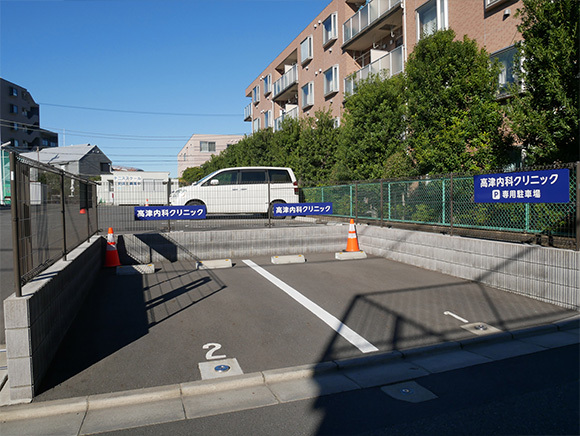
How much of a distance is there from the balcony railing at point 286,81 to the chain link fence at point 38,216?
28.6 meters

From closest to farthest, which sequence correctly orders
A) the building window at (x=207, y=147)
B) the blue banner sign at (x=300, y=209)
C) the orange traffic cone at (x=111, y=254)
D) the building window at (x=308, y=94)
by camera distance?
1. the orange traffic cone at (x=111, y=254)
2. the blue banner sign at (x=300, y=209)
3. the building window at (x=308, y=94)
4. the building window at (x=207, y=147)

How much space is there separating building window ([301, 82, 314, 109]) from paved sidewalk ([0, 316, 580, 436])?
26.5m

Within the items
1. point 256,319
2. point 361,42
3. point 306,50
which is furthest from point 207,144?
point 256,319

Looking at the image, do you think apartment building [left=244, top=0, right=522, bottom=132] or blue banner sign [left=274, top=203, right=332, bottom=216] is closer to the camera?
blue banner sign [left=274, top=203, right=332, bottom=216]

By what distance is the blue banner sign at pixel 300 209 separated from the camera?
12.0m

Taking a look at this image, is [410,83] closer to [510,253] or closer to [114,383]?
[510,253]

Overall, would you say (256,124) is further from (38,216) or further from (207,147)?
(38,216)

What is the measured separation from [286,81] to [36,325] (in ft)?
111

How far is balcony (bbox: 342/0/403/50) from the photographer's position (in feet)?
66.2

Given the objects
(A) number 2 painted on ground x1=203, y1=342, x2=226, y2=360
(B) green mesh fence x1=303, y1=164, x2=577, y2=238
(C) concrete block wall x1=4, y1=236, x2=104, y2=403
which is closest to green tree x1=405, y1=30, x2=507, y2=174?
(B) green mesh fence x1=303, y1=164, x2=577, y2=238

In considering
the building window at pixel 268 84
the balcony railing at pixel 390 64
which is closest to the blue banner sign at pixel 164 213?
the balcony railing at pixel 390 64

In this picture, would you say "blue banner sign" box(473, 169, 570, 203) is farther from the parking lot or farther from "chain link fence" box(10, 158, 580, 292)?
the parking lot

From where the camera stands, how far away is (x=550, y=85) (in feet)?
28.1

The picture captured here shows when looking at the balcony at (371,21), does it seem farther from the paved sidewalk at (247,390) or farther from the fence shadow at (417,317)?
the paved sidewalk at (247,390)
